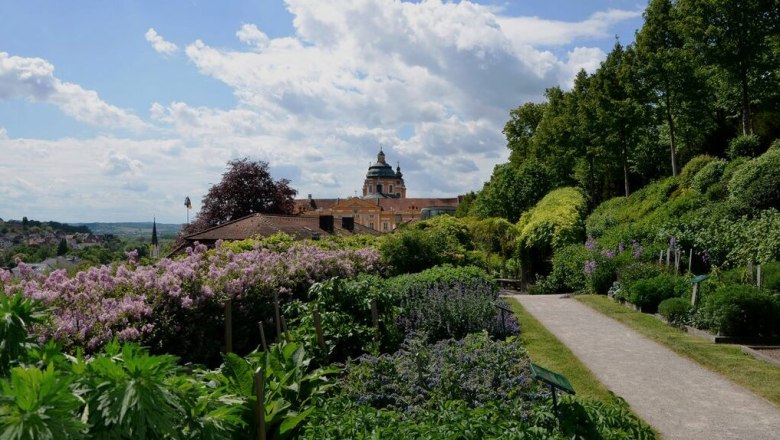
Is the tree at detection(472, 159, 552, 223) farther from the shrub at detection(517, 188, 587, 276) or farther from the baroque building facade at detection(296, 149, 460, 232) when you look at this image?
the baroque building facade at detection(296, 149, 460, 232)

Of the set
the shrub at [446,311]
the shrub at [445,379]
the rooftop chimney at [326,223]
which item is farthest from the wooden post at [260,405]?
the rooftop chimney at [326,223]

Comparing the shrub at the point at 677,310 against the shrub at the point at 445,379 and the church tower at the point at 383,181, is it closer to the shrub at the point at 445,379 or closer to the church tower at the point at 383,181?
the shrub at the point at 445,379

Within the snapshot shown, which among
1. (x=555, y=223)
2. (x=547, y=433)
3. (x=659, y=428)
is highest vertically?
(x=555, y=223)

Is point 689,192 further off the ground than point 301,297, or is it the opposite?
point 689,192

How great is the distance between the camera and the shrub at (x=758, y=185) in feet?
58.5

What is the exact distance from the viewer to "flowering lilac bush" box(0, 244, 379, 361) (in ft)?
23.6

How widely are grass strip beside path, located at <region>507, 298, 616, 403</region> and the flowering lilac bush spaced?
412 cm

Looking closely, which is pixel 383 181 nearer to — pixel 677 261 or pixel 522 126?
pixel 522 126

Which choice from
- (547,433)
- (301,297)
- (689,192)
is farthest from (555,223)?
(547,433)

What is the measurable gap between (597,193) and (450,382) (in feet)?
129

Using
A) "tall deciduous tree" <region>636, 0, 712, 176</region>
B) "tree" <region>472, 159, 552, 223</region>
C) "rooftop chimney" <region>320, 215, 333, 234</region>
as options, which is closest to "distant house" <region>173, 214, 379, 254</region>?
"rooftop chimney" <region>320, 215, 333, 234</region>

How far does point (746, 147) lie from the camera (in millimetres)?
24484

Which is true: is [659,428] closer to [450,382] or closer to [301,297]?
[450,382]

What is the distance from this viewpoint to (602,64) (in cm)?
3731
